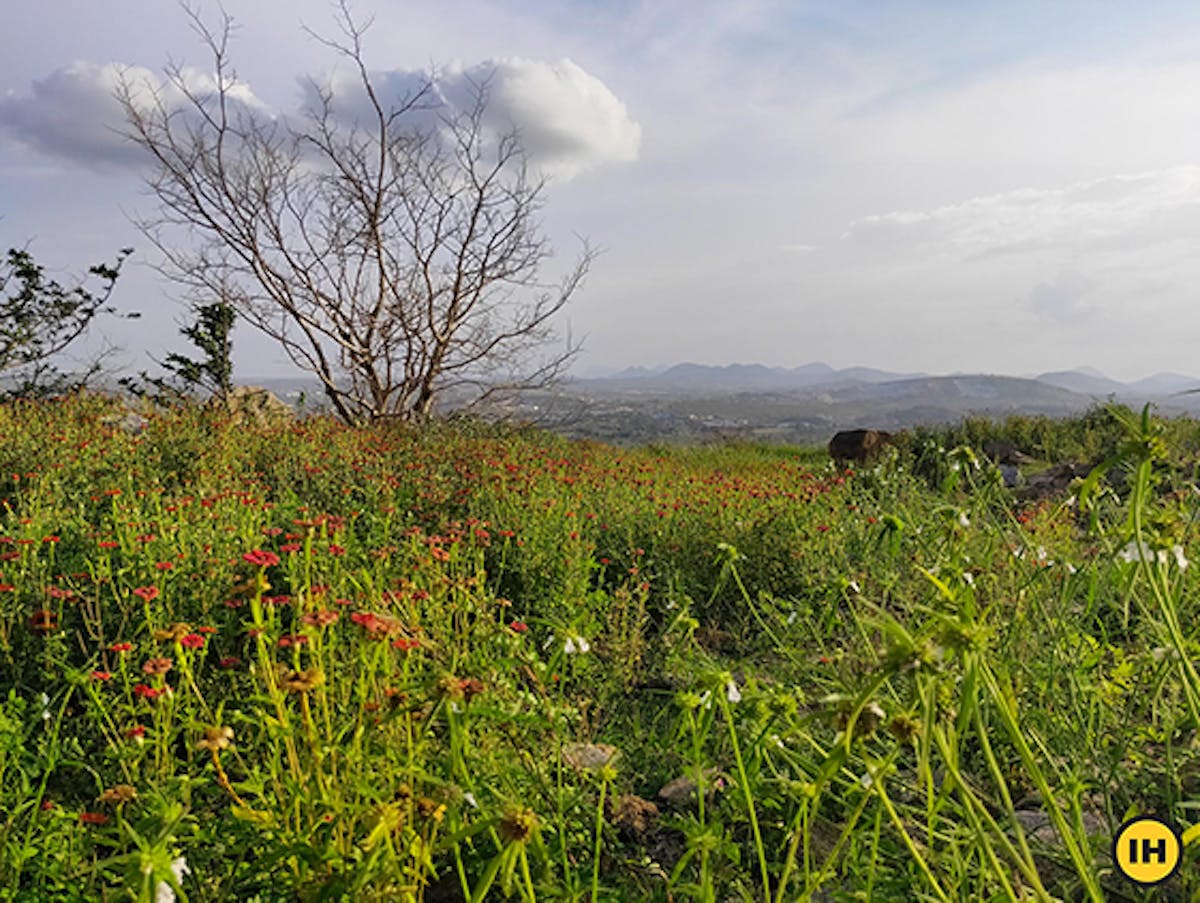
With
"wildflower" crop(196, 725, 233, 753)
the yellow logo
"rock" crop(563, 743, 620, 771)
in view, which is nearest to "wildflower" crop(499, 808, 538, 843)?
"wildflower" crop(196, 725, 233, 753)

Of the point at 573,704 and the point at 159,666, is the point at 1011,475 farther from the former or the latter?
the point at 159,666

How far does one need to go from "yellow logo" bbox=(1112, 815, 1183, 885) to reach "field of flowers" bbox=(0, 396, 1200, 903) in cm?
13

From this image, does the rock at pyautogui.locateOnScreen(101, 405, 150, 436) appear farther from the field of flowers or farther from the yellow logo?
the yellow logo

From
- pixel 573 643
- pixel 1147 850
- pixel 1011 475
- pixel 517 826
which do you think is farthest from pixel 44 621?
pixel 1011 475

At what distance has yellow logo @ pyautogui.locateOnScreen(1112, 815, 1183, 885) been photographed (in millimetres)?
1339

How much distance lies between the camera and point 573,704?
2947mm

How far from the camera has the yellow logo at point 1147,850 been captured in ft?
4.39

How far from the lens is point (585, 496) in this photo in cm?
544

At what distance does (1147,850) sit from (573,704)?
1.89m

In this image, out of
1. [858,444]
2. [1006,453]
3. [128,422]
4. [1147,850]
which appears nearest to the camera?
[1147,850]

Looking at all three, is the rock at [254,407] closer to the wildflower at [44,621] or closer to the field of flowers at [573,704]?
the field of flowers at [573,704]

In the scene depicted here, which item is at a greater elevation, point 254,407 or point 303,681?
point 254,407

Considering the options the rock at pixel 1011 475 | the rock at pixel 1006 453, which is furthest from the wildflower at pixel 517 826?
the rock at pixel 1006 453

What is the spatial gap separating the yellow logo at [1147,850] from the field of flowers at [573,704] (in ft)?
0.43
